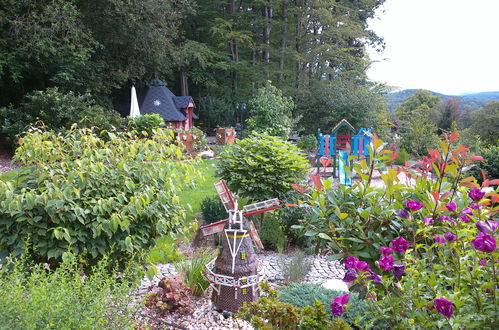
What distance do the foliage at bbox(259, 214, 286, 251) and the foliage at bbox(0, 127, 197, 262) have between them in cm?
224

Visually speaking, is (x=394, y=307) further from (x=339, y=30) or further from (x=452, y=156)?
(x=339, y=30)

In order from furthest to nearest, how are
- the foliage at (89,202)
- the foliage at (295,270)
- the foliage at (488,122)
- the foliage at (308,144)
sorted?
the foliage at (488,122) < the foliage at (308,144) < the foliage at (295,270) < the foliage at (89,202)

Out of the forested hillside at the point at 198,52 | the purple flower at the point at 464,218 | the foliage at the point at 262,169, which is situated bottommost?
the foliage at the point at 262,169

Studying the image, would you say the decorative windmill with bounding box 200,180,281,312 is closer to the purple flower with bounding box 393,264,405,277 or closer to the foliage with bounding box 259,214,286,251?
the foliage with bounding box 259,214,286,251

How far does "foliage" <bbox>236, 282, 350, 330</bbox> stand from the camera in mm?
2074

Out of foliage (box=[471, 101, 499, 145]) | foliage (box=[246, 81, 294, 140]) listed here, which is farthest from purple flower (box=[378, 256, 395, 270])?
foliage (box=[471, 101, 499, 145])

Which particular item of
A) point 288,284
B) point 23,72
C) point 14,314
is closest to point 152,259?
point 288,284

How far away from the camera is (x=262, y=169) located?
5.57m

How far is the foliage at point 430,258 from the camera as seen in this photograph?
173 centimetres

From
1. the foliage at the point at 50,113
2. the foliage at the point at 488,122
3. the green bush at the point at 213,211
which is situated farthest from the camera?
the foliage at the point at 488,122

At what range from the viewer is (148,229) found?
3279 mm

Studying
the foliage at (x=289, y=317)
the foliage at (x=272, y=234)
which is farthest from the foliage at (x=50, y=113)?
the foliage at (x=289, y=317)

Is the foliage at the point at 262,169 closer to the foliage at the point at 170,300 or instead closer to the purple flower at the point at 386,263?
the foliage at the point at 170,300

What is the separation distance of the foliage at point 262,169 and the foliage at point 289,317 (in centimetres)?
315
